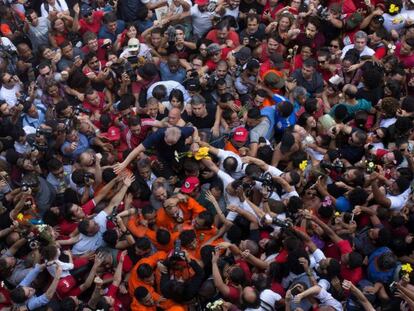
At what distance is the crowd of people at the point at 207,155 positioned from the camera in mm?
6477

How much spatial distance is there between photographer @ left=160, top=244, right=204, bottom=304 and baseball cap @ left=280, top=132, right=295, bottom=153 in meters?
1.87

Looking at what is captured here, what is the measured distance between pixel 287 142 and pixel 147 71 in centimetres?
231

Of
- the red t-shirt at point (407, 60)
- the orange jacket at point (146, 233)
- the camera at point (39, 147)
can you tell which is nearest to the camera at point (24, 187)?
the camera at point (39, 147)

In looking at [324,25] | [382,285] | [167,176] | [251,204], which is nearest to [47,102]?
[167,176]

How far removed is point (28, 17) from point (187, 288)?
5.15m

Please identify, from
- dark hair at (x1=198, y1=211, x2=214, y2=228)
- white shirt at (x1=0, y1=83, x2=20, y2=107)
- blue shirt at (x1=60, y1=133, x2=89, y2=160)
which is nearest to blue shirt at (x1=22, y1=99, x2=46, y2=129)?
white shirt at (x1=0, y1=83, x2=20, y2=107)

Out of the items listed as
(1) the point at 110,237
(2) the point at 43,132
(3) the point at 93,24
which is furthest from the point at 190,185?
(3) the point at 93,24

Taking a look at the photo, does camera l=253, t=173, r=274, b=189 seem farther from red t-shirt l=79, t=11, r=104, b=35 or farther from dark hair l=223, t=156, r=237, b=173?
red t-shirt l=79, t=11, r=104, b=35

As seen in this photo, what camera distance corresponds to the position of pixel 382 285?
652 cm

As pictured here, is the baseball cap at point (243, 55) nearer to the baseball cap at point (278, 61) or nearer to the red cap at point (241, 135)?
the baseball cap at point (278, 61)

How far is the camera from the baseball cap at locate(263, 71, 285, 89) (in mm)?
8547

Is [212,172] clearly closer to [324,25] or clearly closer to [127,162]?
[127,162]

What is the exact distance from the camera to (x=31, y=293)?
6.37 m

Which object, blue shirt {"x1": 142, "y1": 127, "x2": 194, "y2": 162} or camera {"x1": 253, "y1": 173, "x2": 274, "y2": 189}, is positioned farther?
blue shirt {"x1": 142, "y1": 127, "x2": 194, "y2": 162}
